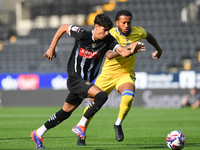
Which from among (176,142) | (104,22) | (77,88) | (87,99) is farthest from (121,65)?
(87,99)

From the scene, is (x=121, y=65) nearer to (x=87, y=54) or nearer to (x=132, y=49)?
(x=87, y=54)

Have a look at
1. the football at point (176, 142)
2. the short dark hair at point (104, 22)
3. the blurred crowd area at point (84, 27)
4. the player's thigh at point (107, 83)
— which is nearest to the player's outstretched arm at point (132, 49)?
the short dark hair at point (104, 22)

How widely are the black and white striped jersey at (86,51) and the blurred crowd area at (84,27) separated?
19.7 meters

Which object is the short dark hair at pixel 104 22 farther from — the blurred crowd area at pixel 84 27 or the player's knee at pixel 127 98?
the blurred crowd area at pixel 84 27

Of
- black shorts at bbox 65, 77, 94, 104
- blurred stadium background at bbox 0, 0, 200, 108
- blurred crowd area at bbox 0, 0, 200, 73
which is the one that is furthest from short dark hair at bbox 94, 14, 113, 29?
blurred crowd area at bbox 0, 0, 200, 73

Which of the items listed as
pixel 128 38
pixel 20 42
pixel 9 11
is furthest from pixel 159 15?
pixel 128 38

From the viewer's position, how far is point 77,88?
6.27 m

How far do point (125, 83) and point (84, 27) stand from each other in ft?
78.0

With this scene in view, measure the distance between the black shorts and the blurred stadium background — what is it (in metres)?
16.9

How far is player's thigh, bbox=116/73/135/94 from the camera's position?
7359 millimetres

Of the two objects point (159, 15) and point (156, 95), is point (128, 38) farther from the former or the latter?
point (159, 15)

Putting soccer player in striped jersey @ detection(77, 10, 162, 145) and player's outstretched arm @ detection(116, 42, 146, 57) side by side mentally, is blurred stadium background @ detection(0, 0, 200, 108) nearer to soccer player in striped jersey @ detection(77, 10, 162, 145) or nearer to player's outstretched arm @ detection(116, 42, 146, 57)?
soccer player in striped jersey @ detection(77, 10, 162, 145)

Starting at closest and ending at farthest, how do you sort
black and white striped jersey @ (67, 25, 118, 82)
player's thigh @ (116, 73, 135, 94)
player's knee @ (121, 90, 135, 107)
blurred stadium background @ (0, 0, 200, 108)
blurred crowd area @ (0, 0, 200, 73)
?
black and white striped jersey @ (67, 25, 118, 82), player's knee @ (121, 90, 135, 107), player's thigh @ (116, 73, 135, 94), blurred stadium background @ (0, 0, 200, 108), blurred crowd area @ (0, 0, 200, 73)

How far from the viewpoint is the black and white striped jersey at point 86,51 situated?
6348 mm
